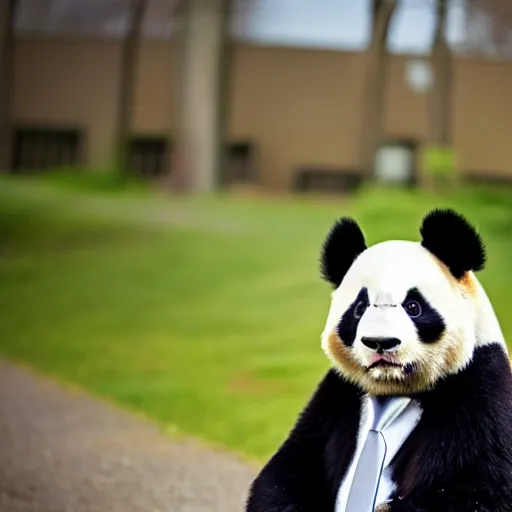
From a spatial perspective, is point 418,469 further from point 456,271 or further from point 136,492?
point 136,492

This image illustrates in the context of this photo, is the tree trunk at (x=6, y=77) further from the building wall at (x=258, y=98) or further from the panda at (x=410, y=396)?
the panda at (x=410, y=396)

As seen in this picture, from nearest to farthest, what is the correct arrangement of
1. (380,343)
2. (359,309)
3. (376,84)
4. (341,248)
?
(380,343) < (359,309) < (341,248) < (376,84)

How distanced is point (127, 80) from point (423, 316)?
9.60 metres

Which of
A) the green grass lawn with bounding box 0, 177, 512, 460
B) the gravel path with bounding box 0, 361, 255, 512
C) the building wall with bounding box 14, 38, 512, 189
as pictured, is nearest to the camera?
the gravel path with bounding box 0, 361, 255, 512

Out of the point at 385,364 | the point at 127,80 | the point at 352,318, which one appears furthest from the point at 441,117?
the point at 385,364

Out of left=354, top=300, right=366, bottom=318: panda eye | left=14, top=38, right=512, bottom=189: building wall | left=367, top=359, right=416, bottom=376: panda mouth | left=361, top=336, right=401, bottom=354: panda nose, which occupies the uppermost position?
left=14, top=38, right=512, bottom=189: building wall

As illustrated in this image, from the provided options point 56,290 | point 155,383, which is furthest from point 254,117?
point 155,383

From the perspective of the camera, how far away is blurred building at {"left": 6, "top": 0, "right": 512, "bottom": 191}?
11.1m

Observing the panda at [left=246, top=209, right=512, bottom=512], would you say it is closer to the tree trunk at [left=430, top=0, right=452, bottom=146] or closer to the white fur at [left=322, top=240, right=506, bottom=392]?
the white fur at [left=322, top=240, right=506, bottom=392]

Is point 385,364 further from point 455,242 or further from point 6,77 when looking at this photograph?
point 6,77

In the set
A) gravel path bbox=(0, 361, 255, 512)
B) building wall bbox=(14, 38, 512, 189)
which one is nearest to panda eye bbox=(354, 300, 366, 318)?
gravel path bbox=(0, 361, 255, 512)

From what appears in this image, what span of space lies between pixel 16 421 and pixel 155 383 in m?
1.47

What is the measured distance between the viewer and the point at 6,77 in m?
11.4

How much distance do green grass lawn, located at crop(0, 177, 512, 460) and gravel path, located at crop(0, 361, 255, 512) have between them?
417 millimetres
